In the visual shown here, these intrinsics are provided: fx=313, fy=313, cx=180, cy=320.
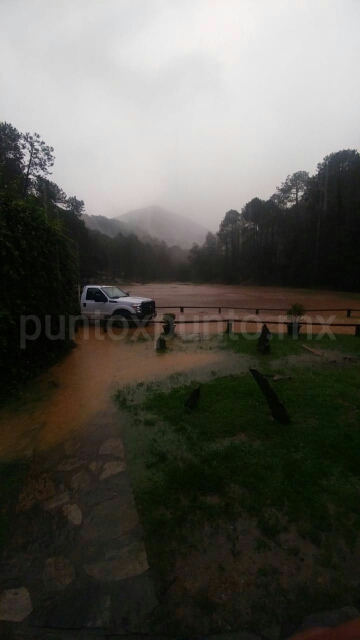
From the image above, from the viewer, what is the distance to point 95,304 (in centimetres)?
1466

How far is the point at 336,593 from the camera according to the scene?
2387 mm

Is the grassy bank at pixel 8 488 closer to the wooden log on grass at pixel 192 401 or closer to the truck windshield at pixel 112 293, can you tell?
the wooden log on grass at pixel 192 401

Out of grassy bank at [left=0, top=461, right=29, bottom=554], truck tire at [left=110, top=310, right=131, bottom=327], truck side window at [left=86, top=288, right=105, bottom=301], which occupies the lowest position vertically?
grassy bank at [left=0, top=461, right=29, bottom=554]

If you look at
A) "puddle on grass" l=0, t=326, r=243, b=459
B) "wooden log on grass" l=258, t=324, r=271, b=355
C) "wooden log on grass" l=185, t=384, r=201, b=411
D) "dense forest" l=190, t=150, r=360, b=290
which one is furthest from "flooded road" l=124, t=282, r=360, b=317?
"wooden log on grass" l=185, t=384, r=201, b=411

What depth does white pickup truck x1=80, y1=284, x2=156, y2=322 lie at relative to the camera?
47.1 feet

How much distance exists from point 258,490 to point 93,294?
42.2ft

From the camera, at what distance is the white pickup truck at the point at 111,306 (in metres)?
14.4

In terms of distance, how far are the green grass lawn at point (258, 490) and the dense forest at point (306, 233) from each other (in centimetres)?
4309

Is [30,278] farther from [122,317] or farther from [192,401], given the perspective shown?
[122,317]

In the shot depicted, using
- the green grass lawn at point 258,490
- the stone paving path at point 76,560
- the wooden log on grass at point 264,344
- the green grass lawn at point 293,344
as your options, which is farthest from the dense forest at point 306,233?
the stone paving path at point 76,560

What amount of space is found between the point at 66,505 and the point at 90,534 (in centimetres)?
57

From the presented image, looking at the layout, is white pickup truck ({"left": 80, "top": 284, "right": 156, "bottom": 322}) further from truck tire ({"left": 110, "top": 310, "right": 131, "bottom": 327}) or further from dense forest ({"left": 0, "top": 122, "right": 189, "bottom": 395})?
dense forest ({"left": 0, "top": 122, "right": 189, "bottom": 395})

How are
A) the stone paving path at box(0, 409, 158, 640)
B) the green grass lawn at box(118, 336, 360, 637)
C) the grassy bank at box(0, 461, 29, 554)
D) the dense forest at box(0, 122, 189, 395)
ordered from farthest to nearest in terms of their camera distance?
the dense forest at box(0, 122, 189, 395)
the grassy bank at box(0, 461, 29, 554)
the green grass lawn at box(118, 336, 360, 637)
the stone paving path at box(0, 409, 158, 640)

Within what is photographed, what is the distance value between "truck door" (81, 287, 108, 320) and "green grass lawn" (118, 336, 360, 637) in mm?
9145
